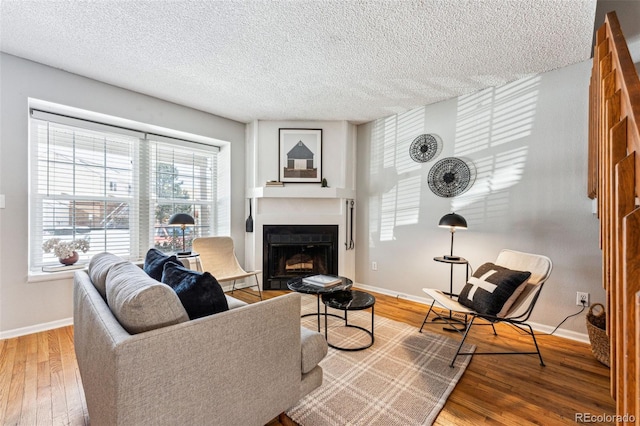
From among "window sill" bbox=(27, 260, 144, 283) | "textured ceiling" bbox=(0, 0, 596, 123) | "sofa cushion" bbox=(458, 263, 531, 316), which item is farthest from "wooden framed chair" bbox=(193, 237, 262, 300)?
"sofa cushion" bbox=(458, 263, 531, 316)

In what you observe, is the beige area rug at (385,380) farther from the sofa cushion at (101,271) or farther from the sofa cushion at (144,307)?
the sofa cushion at (101,271)

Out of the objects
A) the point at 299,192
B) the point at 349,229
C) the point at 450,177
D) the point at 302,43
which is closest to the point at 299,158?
the point at 299,192

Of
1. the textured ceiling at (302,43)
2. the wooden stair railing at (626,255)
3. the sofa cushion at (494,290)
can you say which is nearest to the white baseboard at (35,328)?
the textured ceiling at (302,43)

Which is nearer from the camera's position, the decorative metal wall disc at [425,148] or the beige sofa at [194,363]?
the beige sofa at [194,363]

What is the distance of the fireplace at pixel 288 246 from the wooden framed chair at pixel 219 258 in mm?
546

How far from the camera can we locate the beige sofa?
916 millimetres

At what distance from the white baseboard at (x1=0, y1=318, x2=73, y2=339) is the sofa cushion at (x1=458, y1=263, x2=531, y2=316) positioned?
11.9 ft

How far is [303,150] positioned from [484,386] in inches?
126

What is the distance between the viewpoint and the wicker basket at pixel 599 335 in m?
1.96

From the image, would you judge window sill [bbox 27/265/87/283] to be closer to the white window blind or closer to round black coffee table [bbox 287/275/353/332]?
the white window blind

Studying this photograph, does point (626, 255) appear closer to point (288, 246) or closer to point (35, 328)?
point (288, 246)

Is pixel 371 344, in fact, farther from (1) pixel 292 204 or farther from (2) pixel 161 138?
(2) pixel 161 138

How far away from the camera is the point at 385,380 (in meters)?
1.80

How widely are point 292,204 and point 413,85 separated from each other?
2.12 m
